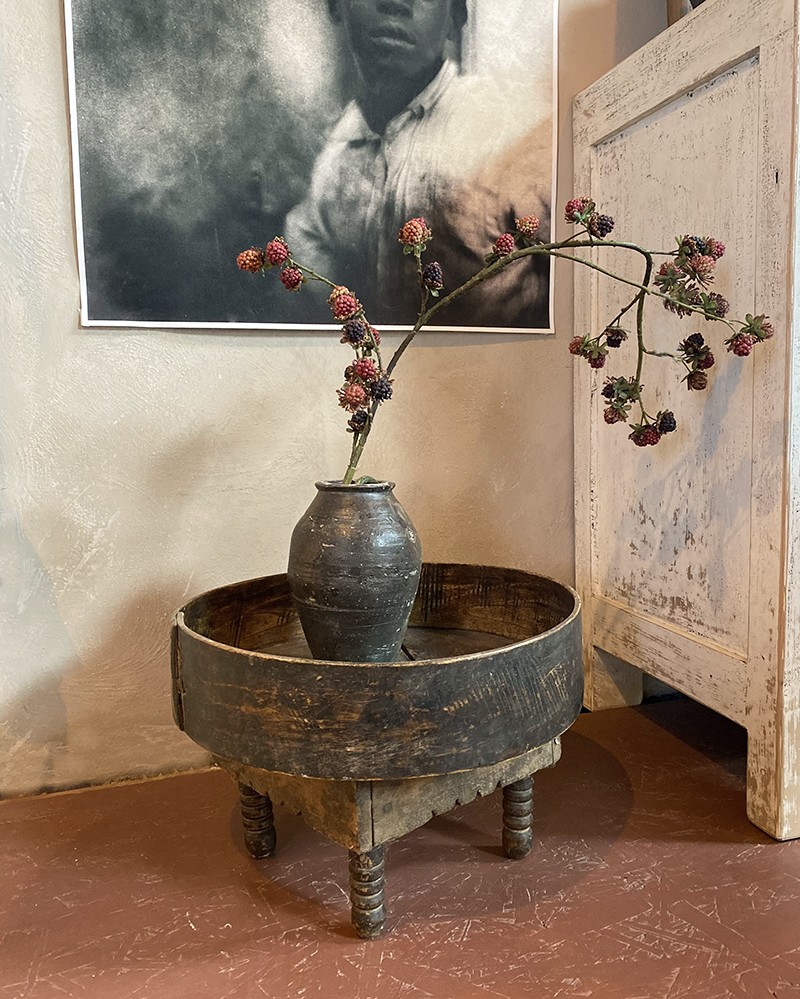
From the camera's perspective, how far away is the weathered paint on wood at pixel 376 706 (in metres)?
0.75

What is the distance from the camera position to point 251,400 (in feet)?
4.16

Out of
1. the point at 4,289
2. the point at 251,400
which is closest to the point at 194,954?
the point at 251,400

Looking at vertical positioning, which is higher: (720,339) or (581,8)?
(581,8)

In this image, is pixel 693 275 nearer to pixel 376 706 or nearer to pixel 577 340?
pixel 577 340

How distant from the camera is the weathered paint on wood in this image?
0.75 metres

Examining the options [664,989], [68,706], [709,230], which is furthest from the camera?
[68,706]

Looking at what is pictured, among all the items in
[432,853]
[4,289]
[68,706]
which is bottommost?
[432,853]

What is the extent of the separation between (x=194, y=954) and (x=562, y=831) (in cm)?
52

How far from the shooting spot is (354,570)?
0.88 m

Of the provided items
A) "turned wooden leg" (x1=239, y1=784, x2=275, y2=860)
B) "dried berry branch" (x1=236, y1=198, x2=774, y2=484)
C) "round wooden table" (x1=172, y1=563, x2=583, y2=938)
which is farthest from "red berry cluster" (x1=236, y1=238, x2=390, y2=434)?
"turned wooden leg" (x1=239, y1=784, x2=275, y2=860)

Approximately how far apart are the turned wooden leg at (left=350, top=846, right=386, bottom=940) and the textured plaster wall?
56cm

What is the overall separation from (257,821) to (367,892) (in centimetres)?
23

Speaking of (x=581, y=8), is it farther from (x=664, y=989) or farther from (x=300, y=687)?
(x=664, y=989)

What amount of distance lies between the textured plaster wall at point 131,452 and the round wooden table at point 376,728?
12.4 inches
